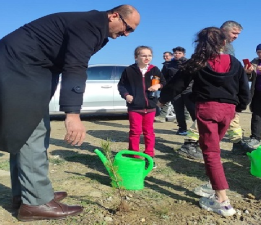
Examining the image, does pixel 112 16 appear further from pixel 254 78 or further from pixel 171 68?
pixel 171 68

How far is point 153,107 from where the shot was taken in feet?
13.3

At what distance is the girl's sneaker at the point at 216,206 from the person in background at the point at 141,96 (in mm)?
1366

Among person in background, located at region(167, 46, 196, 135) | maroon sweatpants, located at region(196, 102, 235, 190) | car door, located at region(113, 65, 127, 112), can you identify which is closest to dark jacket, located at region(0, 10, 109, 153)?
maroon sweatpants, located at region(196, 102, 235, 190)

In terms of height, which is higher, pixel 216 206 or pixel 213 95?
pixel 213 95

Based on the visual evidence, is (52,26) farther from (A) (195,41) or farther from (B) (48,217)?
(B) (48,217)

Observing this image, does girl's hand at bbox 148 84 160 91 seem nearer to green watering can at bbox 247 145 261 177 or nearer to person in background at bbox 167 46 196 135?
green watering can at bbox 247 145 261 177

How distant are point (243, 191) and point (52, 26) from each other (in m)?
2.28

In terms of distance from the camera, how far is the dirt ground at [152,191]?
8.32 ft

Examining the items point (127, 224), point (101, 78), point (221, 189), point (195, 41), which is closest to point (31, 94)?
point (127, 224)

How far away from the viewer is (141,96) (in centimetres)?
399

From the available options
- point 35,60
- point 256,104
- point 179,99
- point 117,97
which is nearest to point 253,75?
point 256,104

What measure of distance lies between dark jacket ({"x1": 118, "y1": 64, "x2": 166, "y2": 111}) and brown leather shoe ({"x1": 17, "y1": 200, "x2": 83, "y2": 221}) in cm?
173

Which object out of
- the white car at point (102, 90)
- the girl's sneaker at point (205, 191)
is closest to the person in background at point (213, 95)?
the girl's sneaker at point (205, 191)

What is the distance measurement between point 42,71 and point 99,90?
625 cm
